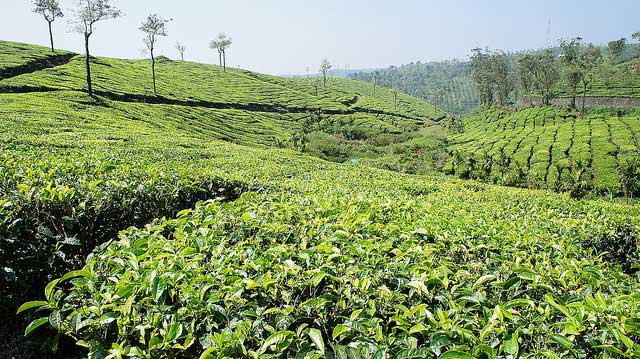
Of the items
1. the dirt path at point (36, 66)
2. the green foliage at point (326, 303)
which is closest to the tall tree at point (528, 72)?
the dirt path at point (36, 66)

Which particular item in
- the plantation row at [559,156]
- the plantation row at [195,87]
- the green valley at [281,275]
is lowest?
the plantation row at [559,156]

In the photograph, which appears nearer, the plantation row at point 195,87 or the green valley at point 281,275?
the green valley at point 281,275

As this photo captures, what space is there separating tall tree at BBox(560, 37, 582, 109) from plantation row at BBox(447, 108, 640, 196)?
1728 centimetres

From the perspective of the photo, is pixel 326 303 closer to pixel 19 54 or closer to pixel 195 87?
pixel 19 54

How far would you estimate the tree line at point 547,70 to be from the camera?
77.8 metres

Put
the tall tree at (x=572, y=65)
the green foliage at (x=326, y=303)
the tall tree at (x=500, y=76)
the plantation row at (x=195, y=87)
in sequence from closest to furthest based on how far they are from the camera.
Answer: the green foliage at (x=326, y=303) → the plantation row at (x=195, y=87) → the tall tree at (x=572, y=65) → the tall tree at (x=500, y=76)

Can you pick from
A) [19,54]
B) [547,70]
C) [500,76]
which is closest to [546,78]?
[547,70]

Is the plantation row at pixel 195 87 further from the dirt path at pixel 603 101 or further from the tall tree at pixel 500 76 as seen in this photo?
the dirt path at pixel 603 101

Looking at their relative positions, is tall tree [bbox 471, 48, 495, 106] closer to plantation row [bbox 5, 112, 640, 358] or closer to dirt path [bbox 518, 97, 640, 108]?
dirt path [bbox 518, 97, 640, 108]

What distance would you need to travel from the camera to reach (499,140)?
60.5 metres

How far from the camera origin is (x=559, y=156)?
46.2m

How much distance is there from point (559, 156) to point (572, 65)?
141ft

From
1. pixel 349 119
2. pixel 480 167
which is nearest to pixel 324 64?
pixel 349 119

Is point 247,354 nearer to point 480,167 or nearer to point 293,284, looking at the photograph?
point 293,284
